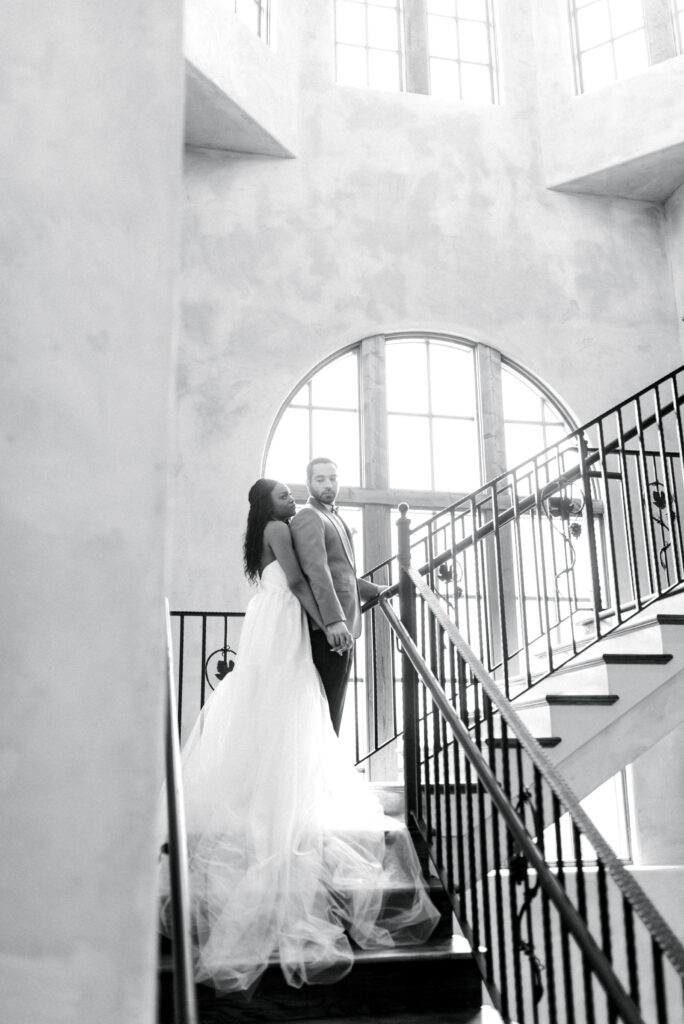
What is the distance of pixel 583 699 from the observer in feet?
12.7

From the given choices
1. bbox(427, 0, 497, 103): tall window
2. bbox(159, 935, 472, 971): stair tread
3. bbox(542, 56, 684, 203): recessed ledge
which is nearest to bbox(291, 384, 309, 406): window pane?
bbox(542, 56, 684, 203): recessed ledge

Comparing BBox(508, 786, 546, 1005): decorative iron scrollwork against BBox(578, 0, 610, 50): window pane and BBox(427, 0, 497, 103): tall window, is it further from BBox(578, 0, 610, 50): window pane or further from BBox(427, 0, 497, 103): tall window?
BBox(578, 0, 610, 50): window pane

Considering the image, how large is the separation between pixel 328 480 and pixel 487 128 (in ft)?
15.1

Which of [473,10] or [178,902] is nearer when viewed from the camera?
[178,902]

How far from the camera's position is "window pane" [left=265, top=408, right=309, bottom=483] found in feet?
21.6

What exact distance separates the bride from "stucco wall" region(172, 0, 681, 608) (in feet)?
8.64

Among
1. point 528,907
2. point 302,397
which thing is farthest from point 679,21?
point 528,907

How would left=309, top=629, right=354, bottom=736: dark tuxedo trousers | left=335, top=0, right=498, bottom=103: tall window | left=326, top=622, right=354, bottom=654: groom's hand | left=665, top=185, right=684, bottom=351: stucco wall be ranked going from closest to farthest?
left=326, top=622, right=354, bottom=654: groom's hand → left=309, top=629, right=354, bottom=736: dark tuxedo trousers → left=665, top=185, right=684, bottom=351: stucco wall → left=335, top=0, right=498, bottom=103: tall window

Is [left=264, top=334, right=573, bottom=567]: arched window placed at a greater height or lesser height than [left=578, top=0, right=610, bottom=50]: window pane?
lesser

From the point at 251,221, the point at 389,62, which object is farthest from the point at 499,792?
the point at 389,62

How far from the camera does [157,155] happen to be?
4.28 feet

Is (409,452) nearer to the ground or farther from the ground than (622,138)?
nearer to the ground

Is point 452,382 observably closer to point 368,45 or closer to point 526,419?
point 526,419

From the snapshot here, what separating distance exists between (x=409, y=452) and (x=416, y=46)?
3306 millimetres
